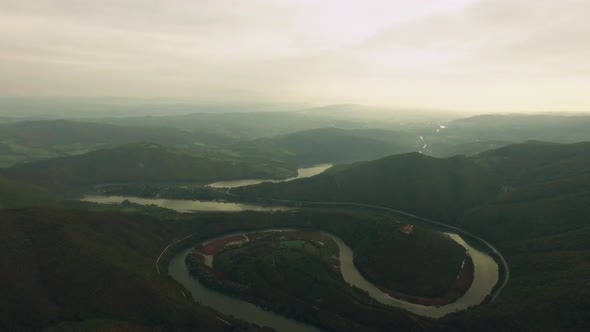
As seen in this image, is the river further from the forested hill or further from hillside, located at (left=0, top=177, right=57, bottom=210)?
hillside, located at (left=0, top=177, right=57, bottom=210)

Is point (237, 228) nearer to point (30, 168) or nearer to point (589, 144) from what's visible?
point (30, 168)

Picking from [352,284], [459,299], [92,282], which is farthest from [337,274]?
[92,282]

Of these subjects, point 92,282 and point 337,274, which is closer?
point 92,282

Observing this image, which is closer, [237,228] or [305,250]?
[305,250]

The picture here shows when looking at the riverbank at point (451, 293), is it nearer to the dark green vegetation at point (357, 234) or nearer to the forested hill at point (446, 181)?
the dark green vegetation at point (357, 234)

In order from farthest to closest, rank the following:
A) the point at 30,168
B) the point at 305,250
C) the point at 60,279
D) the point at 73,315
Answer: the point at 30,168, the point at 305,250, the point at 60,279, the point at 73,315

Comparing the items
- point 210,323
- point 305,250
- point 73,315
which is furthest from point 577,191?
point 73,315

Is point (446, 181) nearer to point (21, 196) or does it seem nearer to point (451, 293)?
point (451, 293)

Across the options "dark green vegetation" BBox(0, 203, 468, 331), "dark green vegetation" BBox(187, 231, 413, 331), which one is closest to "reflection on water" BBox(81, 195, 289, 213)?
"dark green vegetation" BBox(0, 203, 468, 331)
